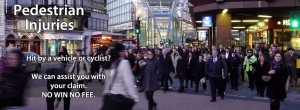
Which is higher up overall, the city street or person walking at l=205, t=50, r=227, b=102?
person walking at l=205, t=50, r=227, b=102

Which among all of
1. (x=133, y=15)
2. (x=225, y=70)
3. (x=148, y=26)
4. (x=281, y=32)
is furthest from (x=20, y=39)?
(x=133, y=15)

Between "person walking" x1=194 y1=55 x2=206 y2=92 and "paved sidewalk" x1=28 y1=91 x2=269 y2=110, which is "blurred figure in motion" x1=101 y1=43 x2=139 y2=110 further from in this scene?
"person walking" x1=194 y1=55 x2=206 y2=92

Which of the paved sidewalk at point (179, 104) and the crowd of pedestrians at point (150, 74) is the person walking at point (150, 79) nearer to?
the crowd of pedestrians at point (150, 74)

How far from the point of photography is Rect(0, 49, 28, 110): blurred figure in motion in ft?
21.1

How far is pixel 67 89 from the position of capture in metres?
10.6

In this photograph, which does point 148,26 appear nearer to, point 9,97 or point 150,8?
point 150,8

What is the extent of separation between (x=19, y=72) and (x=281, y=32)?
29.5 meters

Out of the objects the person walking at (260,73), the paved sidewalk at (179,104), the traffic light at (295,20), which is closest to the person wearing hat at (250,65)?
the person walking at (260,73)

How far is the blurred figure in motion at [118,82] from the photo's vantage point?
6398 mm

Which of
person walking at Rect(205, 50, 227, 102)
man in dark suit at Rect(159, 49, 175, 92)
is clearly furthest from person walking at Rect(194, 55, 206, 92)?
person walking at Rect(205, 50, 227, 102)

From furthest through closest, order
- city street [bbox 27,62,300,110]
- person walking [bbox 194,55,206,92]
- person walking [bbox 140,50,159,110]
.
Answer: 1. person walking [bbox 194,55,206,92]
2. city street [bbox 27,62,300,110]
3. person walking [bbox 140,50,159,110]

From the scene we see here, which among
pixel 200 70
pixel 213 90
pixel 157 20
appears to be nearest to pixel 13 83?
pixel 213 90

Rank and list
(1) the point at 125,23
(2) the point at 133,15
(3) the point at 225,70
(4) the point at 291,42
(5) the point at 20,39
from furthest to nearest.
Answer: (1) the point at 125,23
(2) the point at 133,15
(5) the point at 20,39
(4) the point at 291,42
(3) the point at 225,70

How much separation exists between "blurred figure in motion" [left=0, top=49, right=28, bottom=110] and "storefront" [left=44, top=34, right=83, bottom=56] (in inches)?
2166
